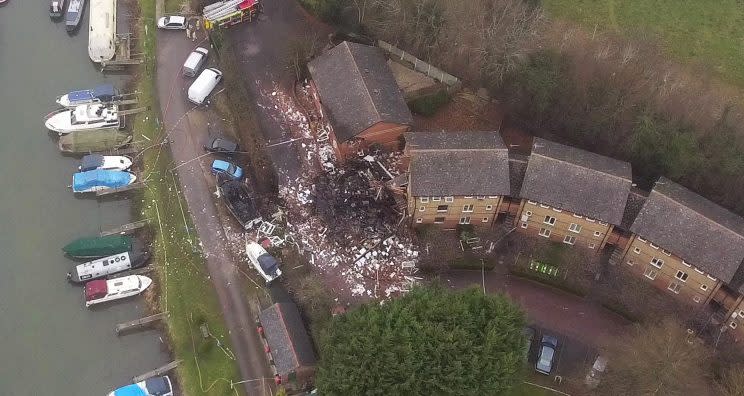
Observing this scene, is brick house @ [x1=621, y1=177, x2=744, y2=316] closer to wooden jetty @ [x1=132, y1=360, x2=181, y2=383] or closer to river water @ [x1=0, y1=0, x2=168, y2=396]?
wooden jetty @ [x1=132, y1=360, x2=181, y2=383]

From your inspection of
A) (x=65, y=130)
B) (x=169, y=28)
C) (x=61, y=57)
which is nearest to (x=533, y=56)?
(x=169, y=28)

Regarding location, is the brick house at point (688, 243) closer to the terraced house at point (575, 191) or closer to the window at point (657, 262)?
the window at point (657, 262)

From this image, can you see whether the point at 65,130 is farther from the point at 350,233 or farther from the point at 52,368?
the point at 350,233

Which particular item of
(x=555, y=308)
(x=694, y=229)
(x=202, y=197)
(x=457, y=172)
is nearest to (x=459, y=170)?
(x=457, y=172)

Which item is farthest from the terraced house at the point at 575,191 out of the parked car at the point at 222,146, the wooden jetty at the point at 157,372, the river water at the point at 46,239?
the river water at the point at 46,239

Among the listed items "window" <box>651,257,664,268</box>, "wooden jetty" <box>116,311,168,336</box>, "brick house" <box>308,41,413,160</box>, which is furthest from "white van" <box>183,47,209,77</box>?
"window" <box>651,257,664,268</box>

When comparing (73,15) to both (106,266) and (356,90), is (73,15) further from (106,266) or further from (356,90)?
(356,90)
